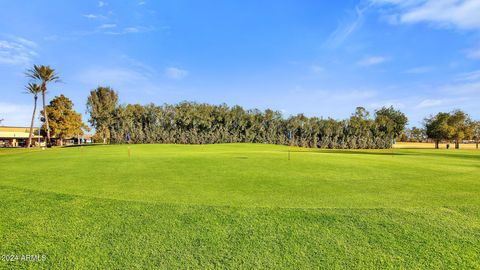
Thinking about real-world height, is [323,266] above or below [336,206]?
below

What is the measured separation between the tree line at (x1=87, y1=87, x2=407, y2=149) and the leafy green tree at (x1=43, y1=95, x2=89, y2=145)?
13.0m

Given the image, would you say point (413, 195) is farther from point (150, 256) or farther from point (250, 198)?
point (150, 256)

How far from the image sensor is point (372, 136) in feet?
194

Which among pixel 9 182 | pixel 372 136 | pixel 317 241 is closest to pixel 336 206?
pixel 317 241

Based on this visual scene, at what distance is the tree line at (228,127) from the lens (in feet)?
146

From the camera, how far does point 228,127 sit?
48.1 metres

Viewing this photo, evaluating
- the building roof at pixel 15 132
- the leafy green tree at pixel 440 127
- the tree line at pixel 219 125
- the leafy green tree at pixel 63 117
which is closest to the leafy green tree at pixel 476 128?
the tree line at pixel 219 125

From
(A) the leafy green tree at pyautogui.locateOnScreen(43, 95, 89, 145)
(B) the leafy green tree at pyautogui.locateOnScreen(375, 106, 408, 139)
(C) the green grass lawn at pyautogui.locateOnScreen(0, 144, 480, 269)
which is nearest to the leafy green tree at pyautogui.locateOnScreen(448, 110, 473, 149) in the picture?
(B) the leafy green tree at pyautogui.locateOnScreen(375, 106, 408, 139)

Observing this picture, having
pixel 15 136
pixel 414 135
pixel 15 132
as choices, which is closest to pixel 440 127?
pixel 414 135

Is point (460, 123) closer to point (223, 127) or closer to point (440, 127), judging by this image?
point (440, 127)

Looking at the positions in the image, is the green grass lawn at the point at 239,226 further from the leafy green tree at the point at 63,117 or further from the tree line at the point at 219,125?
the leafy green tree at the point at 63,117

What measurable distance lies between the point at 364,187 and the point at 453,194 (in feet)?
6.79

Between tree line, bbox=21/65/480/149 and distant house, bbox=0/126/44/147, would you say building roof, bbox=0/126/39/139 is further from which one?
tree line, bbox=21/65/480/149

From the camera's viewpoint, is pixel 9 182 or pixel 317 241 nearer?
pixel 317 241
